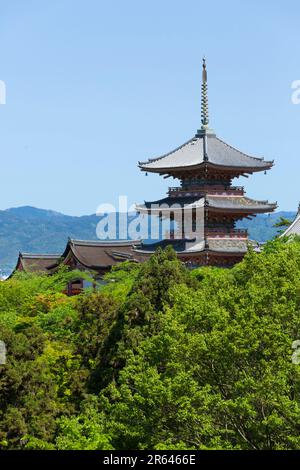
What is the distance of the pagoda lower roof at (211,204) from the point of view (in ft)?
173

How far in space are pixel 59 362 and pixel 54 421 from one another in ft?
12.5

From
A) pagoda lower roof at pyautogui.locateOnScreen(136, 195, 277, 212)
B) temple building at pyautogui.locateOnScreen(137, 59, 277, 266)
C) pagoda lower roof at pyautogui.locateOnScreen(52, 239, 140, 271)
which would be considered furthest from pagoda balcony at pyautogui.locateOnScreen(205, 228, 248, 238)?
pagoda lower roof at pyautogui.locateOnScreen(52, 239, 140, 271)

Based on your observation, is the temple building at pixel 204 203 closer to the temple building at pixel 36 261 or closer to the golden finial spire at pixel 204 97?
the golden finial spire at pixel 204 97

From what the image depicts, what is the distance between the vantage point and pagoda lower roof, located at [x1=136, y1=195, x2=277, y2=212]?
52.8 metres

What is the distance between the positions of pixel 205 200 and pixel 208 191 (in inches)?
50.9

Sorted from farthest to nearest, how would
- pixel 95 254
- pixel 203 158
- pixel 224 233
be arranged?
pixel 95 254
pixel 224 233
pixel 203 158

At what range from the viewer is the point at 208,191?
176 feet

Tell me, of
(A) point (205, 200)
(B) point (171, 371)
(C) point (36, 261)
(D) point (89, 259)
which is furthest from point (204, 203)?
(B) point (171, 371)

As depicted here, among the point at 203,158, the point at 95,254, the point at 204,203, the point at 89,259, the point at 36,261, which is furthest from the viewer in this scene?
the point at 36,261

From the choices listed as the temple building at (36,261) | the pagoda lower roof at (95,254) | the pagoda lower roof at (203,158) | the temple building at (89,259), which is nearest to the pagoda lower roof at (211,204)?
the pagoda lower roof at (203,158)

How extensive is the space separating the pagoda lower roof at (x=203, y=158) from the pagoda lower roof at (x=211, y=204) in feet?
4.82

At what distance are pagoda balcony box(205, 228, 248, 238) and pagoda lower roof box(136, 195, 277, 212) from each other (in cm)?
117

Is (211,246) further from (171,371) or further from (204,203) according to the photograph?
(171,371)
